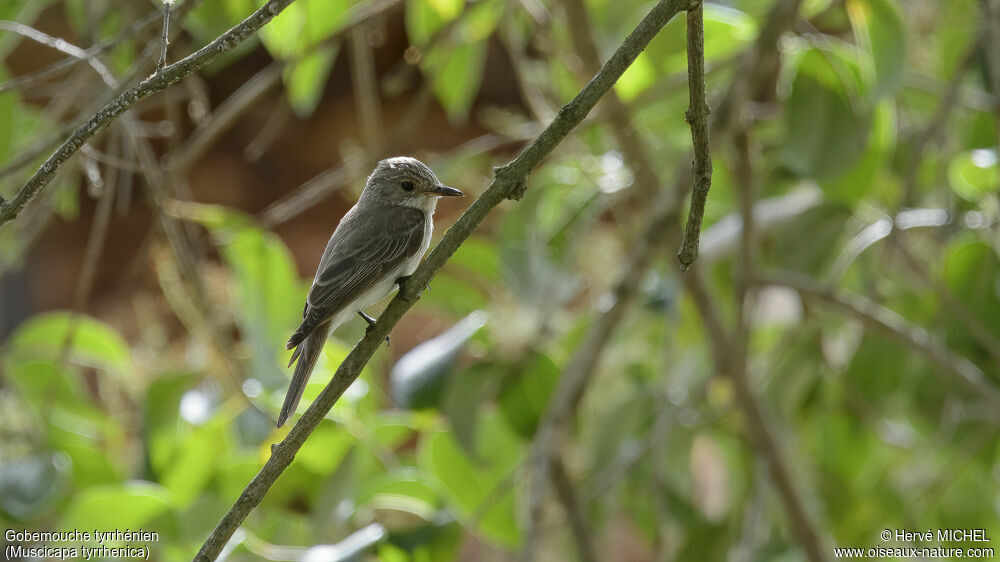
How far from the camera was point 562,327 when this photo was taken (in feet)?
13.6

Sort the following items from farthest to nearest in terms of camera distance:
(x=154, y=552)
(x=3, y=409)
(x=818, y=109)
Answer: (x=3, y=409) → (x=154, y=552) → (x=818, y=109)

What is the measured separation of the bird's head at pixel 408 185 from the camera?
2611 mm

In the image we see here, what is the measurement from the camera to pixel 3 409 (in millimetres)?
3631

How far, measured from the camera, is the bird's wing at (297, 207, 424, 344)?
7.55 ft

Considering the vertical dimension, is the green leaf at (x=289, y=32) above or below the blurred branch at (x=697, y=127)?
above

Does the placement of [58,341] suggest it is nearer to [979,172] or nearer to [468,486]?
[468,486]

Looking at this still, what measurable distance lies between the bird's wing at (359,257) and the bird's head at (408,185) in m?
0.04

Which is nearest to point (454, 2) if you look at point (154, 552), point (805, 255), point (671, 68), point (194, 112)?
point (671, 68)

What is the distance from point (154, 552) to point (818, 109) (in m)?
2.55

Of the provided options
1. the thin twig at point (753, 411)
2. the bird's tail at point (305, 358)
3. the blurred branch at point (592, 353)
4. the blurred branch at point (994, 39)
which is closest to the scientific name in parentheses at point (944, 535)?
the thin twig at point (753, 411)

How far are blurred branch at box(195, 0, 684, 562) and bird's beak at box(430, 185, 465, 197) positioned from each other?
2.87ft

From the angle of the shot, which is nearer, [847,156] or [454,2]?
[847,156]

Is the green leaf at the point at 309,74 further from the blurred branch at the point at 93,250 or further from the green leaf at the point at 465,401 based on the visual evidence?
the green leaf at the point at 465,401

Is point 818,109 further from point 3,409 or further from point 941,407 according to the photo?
point 3,409
